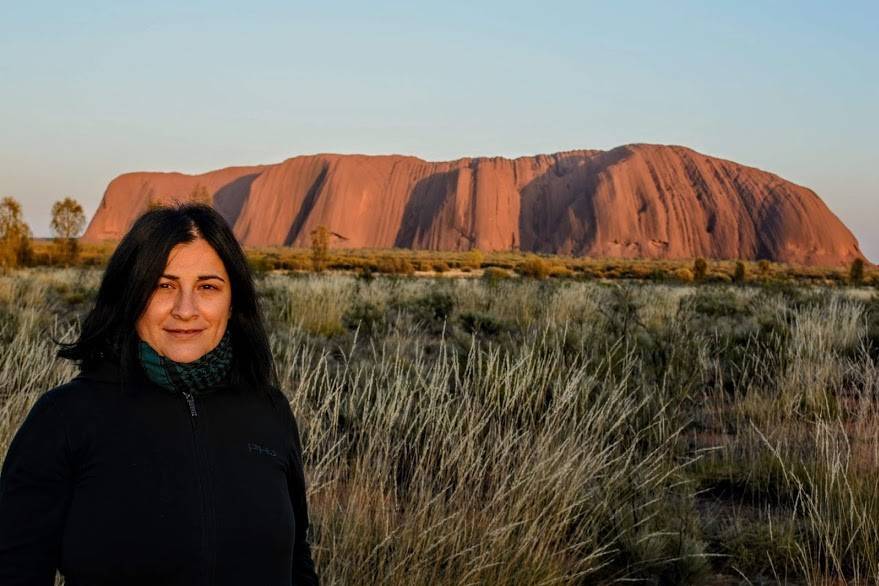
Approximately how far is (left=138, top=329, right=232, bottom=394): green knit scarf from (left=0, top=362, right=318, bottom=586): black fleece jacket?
0.02 meters

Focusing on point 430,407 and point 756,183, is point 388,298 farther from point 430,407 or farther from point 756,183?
point 756,183

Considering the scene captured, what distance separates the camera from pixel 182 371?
1.53 m

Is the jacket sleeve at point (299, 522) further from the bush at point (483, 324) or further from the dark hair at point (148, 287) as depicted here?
the bush at point (483, 324)

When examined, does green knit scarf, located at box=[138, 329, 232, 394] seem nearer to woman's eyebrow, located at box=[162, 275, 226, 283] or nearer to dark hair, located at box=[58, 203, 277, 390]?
dark hair, located at box=[58, 203, 277, 390]

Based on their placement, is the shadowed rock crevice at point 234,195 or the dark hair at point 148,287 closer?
the dark hair at point 148,287

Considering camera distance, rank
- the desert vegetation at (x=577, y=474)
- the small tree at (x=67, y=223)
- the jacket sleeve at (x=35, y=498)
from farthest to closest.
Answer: the small tree at (x=67, y=223) → the desert vegetation at (x=577, y=474) → the jacket sleeve at (x=35, y=498)

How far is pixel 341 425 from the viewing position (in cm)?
501

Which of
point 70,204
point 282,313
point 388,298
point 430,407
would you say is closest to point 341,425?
point 430,407

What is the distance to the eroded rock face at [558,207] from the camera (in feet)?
300

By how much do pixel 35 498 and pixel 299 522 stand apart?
0.67 metres

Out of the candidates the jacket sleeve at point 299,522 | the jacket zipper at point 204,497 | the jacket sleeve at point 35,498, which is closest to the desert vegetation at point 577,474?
the jacket sleeve at point 299,522

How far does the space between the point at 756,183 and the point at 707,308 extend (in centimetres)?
9234

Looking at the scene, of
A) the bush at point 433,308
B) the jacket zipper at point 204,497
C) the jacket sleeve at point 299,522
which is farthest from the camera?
the bush at point 433,308

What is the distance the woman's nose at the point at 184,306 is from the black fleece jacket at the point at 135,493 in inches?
6.2
